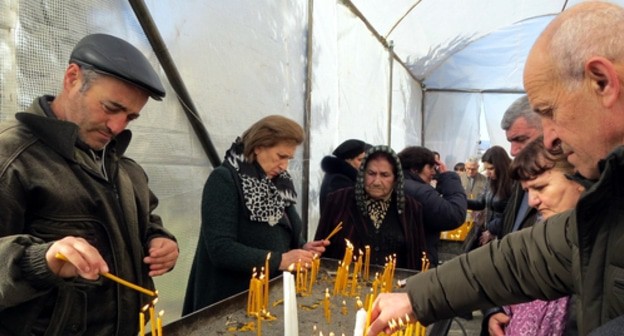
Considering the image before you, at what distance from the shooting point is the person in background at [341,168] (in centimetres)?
326

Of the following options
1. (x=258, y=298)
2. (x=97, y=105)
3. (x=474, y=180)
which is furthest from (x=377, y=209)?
(x=474, y=180)

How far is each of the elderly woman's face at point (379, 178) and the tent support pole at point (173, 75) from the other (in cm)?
84

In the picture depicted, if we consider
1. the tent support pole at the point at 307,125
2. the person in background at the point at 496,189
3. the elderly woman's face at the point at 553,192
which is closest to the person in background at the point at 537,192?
the elderly woman's face at the point at 553,192

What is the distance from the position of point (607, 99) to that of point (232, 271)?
61.4 inches

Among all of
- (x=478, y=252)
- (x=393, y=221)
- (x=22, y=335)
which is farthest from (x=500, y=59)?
(x=22, y=335)

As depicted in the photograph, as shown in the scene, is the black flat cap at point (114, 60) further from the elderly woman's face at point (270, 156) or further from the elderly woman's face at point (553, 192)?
the elderly woman's face at point (553, 192)

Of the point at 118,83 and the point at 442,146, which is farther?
the point at 442,146

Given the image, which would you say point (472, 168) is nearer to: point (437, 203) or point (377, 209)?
point (437, 203)

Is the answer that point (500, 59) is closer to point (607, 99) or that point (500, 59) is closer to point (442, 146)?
point (442, 146)

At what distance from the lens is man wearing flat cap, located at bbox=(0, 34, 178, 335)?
3.34 feet

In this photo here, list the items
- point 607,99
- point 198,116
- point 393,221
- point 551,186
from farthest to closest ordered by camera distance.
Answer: point 393,221 → point 198,116 → point 551,186 → point 607,99

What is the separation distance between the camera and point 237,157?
2129 mm

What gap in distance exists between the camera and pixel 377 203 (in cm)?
268

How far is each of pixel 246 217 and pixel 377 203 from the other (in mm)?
883
